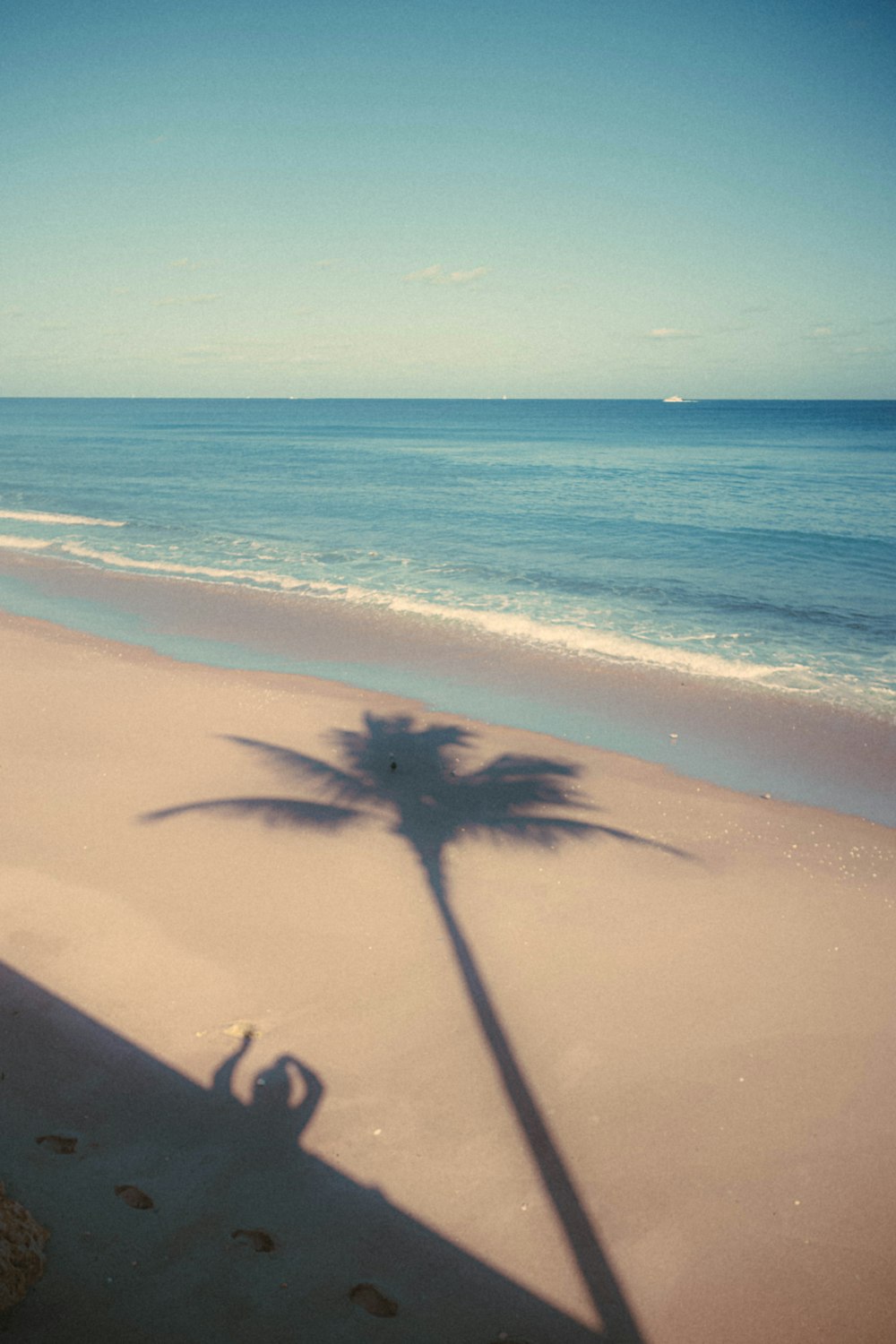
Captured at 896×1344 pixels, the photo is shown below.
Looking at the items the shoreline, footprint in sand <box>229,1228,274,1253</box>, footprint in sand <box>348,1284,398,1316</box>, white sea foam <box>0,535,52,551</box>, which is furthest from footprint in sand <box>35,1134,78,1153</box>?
white sea foam <box>0,535,52,551</box>

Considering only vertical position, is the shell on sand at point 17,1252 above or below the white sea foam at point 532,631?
below

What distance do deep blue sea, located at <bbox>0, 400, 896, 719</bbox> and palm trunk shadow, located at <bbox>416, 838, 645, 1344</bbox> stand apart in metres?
11.5

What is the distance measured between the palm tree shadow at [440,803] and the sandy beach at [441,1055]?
0.16 feet

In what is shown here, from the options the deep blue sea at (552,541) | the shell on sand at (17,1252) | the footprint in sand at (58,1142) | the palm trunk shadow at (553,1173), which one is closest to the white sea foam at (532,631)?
the deep blue sea at (552,541)

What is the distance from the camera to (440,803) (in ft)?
36.8

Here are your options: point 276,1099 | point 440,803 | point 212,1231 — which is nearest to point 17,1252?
point 212,1231

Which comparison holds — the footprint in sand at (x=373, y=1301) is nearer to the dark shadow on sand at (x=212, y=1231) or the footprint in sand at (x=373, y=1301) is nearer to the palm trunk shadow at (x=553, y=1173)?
the dark shadow on sand at (x=212, y=1231)

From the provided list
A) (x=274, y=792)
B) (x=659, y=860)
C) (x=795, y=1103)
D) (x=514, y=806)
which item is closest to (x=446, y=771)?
(x=514, y=806)

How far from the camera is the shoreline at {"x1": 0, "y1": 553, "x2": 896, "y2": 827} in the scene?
43.0 feet

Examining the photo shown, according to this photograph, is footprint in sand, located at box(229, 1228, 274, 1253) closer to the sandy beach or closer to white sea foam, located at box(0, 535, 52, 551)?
the sandy beach

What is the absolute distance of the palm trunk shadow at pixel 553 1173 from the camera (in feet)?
16.5

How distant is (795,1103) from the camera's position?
659 cm

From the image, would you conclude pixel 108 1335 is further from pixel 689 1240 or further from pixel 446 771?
pixel 446 771

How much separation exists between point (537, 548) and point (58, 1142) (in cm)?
2714
